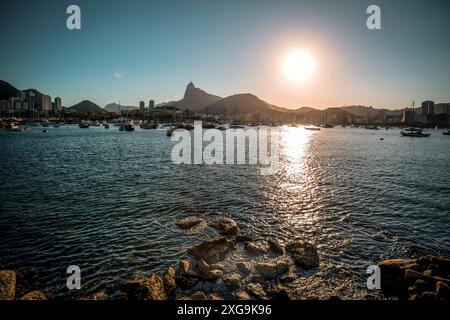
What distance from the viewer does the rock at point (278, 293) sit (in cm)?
1126

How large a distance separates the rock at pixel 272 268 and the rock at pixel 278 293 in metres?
0.86

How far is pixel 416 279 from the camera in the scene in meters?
11.7

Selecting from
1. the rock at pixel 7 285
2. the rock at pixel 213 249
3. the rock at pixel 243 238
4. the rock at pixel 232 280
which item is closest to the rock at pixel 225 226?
the rock at pixel 243 238

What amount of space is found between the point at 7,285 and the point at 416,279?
18971mm

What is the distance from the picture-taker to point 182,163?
153 ft

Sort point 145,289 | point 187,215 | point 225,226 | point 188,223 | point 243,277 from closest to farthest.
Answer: point 145,289 → point 243,277 → point 225,226 → point 188,223 → point 187,215

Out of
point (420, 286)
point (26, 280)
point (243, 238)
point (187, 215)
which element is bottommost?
point (26, 280)

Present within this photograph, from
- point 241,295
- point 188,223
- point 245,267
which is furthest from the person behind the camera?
point 188,223

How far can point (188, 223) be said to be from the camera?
1878 centimetres

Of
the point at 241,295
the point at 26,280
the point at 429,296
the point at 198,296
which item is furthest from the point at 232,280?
the point at 26,280

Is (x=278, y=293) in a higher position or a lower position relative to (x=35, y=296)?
lower

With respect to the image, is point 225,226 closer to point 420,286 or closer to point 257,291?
point 257,291

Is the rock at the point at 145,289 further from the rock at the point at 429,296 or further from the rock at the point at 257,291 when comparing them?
the rock at the point at 429,296

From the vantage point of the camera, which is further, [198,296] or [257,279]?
[257,279]
